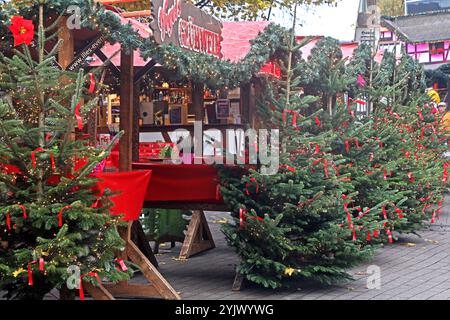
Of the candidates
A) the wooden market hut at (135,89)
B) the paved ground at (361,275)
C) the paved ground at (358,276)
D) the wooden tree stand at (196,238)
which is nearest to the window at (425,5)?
the paved ground at (361,275)

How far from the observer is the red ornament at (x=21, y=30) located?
6.61 metres

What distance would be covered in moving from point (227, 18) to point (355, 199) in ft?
49.5

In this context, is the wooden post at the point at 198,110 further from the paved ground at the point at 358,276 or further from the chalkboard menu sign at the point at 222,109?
the paved ground at the point at 358,276

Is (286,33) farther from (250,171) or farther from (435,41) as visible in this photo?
(435,41)

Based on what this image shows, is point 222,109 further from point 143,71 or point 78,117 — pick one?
point 78,117

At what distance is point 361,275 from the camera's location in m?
9.83

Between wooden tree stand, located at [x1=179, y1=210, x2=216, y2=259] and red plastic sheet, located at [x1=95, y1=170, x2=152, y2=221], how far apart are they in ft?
10.4

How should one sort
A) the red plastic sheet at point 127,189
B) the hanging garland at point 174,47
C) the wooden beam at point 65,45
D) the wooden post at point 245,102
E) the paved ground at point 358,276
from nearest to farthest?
the hanging garland at point 174,47 < the wooden beam at point 65,45 < the red plastic sheet at point 127,189 < the paved ground at point 358,276 < the wooden post at point 245,102

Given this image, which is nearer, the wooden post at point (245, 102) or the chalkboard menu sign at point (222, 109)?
the wooden post at point (245, 102)

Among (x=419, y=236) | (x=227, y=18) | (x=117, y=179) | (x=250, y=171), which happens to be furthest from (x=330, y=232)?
(x=227, y=18)

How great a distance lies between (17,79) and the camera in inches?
263

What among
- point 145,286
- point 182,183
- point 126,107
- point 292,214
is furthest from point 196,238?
point 126,107

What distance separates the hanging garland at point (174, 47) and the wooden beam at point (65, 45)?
7.2 inches

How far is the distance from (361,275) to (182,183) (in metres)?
2.45
